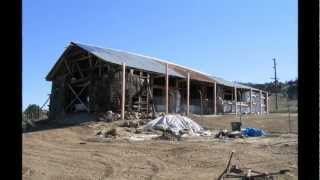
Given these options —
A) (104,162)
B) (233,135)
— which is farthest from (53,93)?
(104,162)

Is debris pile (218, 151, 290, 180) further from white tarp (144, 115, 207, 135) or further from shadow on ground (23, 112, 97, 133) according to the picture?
shadow on ground (23, 112, 97, 133)

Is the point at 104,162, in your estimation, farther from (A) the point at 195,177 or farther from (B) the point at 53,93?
(B) the point at 53,93

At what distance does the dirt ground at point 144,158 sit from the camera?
1235 cm

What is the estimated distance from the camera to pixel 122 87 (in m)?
26.8

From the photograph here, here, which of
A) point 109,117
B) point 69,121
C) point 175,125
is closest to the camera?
point 175,125

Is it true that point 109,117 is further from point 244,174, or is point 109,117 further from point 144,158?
point 244,174

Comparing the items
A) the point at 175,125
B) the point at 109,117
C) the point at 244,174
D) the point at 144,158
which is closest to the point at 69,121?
the point at 109,117

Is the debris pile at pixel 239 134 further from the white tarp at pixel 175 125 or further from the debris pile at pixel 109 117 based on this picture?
the debris pile at pixel 109 117

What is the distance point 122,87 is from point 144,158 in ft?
40.3

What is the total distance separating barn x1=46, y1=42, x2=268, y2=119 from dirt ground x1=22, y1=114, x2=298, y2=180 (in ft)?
23.3

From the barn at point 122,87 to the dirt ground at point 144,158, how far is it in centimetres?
711

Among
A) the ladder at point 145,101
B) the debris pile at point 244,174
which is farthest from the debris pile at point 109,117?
the debris pile at point 244,174

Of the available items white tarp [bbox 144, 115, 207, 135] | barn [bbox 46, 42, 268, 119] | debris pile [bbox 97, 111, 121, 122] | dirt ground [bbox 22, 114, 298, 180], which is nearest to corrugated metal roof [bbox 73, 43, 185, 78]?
barn [bbox 46, 42, 268, 119]
